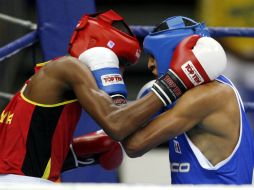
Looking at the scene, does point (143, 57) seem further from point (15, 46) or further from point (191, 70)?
point (191, 70)

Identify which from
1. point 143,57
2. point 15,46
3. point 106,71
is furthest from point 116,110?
point 143,57

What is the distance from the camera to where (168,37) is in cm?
222

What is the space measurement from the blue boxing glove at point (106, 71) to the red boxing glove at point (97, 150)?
0.41 m

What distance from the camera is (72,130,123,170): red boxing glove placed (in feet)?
8.45

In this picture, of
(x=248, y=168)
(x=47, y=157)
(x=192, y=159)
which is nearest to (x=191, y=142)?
(x=192, y=159)

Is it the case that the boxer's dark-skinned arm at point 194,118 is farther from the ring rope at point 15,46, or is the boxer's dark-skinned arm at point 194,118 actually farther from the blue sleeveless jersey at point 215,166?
the ring rope at point 15,46

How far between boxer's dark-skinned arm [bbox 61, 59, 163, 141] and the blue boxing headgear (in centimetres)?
15

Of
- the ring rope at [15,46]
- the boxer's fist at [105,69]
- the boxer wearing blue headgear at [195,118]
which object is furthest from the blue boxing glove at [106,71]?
the ring rope at [15,46]

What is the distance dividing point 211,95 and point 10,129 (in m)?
0.66

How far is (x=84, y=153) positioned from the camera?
8.45ft

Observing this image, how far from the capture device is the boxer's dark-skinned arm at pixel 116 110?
212cm

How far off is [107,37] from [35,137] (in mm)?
392

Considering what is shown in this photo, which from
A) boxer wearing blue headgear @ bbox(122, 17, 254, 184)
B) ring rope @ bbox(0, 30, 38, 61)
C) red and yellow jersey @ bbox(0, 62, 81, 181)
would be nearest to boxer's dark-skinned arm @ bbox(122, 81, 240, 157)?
boxer wearing blue headgear @ bbox(122, 17, 254, 184)

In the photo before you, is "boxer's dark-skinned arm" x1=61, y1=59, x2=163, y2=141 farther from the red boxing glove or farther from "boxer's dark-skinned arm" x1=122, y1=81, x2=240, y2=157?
the red boxing glove
